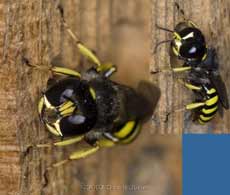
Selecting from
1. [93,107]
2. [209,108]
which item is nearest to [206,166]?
[209,108]

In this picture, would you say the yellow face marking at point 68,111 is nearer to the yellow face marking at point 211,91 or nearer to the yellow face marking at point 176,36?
the yellow face marking at point 176,36

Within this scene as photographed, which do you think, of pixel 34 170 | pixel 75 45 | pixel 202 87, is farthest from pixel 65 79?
pixel 202 87

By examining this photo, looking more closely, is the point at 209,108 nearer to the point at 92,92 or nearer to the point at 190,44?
the point at 190,44

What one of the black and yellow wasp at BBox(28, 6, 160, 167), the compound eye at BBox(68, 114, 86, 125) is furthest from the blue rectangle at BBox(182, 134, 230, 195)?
the compound eye at BBox(68, 114, 86, 125)

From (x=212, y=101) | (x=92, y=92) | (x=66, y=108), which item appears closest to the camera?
(x=66, y=108)

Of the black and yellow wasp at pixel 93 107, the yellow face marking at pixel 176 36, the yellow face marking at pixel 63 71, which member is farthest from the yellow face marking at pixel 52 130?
the yellow face marking at pixel 176 36

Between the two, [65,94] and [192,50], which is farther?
[192,50]
